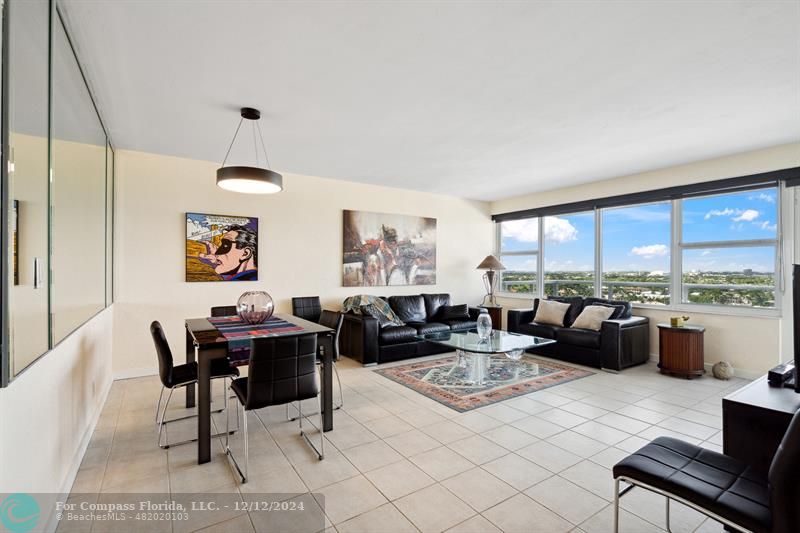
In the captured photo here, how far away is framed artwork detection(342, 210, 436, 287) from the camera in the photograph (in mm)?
6078

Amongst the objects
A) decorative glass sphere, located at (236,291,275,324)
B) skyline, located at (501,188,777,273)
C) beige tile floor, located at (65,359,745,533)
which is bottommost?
beige tile floor, located at (65,359,745,533)

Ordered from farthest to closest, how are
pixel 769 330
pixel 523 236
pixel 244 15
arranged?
pixel 523 236, pixel 769 330, pixel 244 15

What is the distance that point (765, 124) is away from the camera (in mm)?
3609

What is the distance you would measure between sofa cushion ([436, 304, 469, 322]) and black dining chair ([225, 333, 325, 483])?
3982 millimetres

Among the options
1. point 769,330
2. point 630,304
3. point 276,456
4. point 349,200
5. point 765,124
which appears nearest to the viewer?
point 276,456

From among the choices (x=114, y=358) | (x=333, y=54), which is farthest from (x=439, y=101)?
(x=114, y=358)

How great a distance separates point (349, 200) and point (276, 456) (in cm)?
419

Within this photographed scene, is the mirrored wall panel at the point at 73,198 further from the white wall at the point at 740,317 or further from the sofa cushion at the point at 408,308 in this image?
the white wall at the point at 740,317

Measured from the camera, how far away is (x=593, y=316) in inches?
208

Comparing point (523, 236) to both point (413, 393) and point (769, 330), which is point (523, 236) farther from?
point (413, 393)

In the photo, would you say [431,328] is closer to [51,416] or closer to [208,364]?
[208,364]

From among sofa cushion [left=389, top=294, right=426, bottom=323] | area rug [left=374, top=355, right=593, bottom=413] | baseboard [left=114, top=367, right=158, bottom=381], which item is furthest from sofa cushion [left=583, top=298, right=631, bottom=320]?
baseboard [left=114, top=367, right=158, bottom=381]

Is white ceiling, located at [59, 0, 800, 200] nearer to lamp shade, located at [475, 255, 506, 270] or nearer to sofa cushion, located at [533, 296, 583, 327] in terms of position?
sofa cushion, located at [533, 296, 583, 327]

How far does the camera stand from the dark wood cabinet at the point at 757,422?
1.66 m
